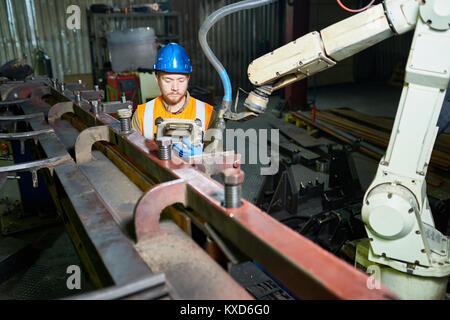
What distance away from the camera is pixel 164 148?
1488mm

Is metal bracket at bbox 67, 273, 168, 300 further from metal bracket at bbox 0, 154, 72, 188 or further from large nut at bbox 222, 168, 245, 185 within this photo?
metal bracket at bbox 0, 154, 72, 188

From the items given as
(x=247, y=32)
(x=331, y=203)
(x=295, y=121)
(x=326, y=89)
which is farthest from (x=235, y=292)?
(x=326, y=89)

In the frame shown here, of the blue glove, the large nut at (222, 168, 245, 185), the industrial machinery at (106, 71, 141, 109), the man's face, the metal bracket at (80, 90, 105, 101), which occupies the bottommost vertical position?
the industrial machinery at (106, 71, 141, 109)

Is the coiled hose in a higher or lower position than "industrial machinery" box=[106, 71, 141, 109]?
higher

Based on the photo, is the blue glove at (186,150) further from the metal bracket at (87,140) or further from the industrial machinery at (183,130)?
the metal bracket at (87,140)

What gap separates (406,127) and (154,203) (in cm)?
115

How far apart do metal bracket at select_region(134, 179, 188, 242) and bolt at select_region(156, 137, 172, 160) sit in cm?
28

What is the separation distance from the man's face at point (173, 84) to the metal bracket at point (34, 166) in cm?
85

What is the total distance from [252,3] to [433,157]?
4.10 m

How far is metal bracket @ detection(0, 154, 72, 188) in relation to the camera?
1.65 metres

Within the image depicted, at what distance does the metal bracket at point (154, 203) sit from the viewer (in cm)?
118

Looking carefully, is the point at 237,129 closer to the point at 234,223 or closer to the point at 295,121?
the point at 295,121
